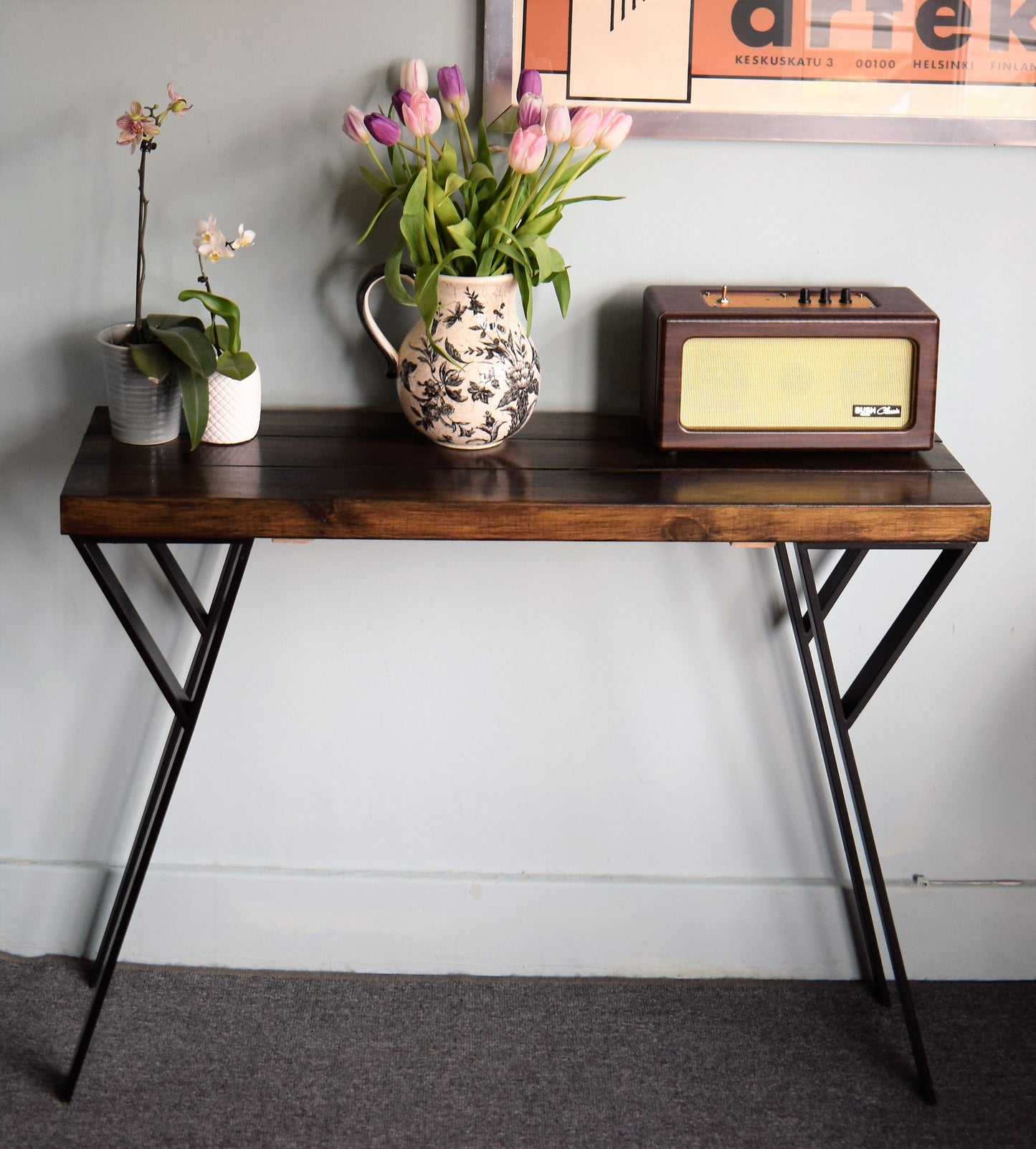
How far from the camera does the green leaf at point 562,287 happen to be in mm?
1490

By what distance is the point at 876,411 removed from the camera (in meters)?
1.47

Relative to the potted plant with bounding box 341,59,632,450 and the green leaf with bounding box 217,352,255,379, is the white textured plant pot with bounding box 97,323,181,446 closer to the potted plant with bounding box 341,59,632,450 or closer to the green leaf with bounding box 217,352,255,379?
the green leaf with bounding box 217,352,255,379

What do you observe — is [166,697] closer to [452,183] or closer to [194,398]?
[194,398]

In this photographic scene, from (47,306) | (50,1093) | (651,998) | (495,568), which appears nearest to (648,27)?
(495,568)

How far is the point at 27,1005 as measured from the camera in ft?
6.03

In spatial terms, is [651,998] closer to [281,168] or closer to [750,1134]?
[750,1134]

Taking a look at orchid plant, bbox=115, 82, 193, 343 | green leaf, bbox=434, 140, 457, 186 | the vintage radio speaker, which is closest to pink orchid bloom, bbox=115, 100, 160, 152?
orchid plant, bbox=115, 82, 193, 343

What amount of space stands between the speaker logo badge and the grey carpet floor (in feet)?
3.16

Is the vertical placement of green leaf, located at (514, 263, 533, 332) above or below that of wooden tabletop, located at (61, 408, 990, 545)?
above

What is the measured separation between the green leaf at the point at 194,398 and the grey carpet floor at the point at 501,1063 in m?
0.92

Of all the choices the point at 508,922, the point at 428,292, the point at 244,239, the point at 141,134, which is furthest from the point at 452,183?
the point at 508,922

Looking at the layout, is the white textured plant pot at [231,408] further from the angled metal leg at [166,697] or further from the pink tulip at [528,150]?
the pink tulip at [528,150]

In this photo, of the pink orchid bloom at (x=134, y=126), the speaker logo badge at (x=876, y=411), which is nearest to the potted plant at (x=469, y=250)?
the pink orchid bloom at (x=134, y=126)

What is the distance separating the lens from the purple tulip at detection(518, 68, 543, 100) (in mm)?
1426
